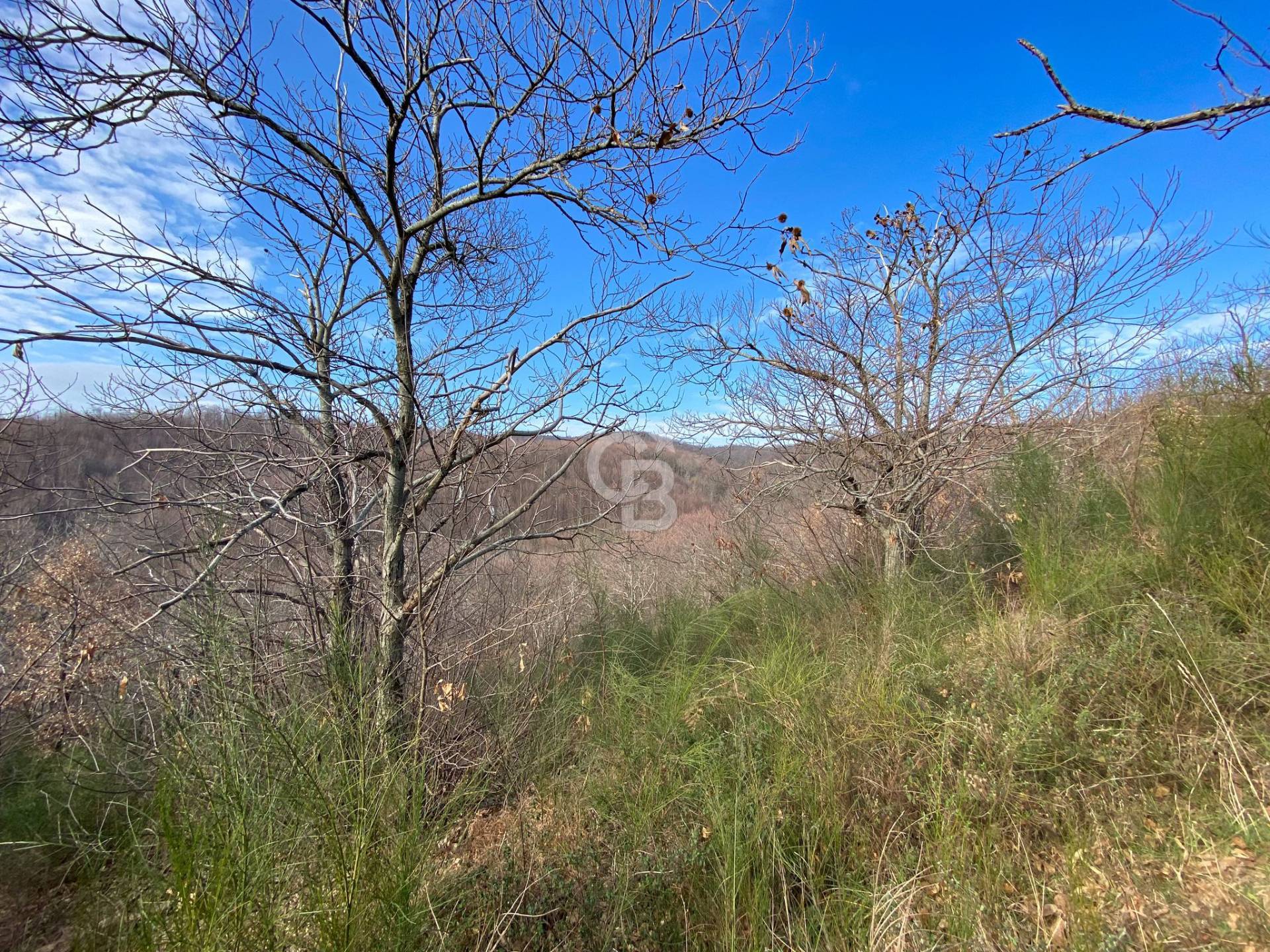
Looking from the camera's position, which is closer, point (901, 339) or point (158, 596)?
point (158, 596)

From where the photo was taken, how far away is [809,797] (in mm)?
2234

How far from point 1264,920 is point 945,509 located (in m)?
4.51

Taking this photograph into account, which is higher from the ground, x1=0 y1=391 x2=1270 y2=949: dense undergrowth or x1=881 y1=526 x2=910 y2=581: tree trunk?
x1=881 y1=526 x2=910 y2=581: tree trunk

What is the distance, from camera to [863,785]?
2330mm

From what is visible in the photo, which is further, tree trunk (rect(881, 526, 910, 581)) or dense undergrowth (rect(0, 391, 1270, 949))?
tree trunk (rect(881, 526, 910, 581))

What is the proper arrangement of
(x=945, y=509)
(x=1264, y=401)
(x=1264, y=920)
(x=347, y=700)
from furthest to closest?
(x=945, y=509)
(x=1264, y=401)
(x=347, y=700)
(x=1264, y=920)

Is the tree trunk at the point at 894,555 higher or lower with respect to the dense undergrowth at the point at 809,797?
higher

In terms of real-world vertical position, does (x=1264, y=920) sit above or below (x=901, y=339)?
below

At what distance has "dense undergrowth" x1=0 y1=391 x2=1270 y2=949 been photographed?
60.2 inches

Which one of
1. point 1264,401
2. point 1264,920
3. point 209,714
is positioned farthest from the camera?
point 1264,401

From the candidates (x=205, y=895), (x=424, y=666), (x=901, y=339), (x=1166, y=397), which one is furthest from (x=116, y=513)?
(x=1166, y=397)

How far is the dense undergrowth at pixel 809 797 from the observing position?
1529 millimetres

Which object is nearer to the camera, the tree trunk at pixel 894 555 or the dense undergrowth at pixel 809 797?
the dense undergrowth at pixel 809 797

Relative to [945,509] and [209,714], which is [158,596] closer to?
[209,714]
